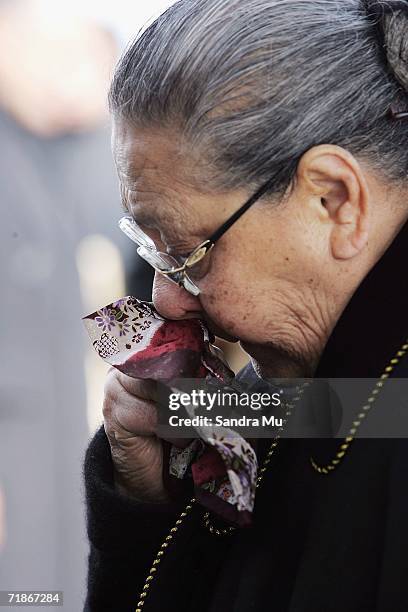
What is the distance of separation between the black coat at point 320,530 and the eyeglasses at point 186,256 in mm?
196

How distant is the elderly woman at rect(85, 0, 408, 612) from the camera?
1.12 metres

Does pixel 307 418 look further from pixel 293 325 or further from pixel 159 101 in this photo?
pixel 159 101

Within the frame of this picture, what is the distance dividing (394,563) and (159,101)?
666 mm

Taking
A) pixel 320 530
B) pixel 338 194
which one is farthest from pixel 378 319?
pixel 320 530

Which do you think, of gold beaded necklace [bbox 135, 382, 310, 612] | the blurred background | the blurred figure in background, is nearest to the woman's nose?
gold beaded necklace [bbox 135, 382, 310, 612]

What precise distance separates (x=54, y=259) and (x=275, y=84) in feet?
5.90

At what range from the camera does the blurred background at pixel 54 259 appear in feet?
8.74

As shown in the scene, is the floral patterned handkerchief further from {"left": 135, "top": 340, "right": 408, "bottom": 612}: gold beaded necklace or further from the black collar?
the black collar

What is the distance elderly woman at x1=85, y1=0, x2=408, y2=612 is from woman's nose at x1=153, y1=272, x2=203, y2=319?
0.16ft

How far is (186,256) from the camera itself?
1.27m

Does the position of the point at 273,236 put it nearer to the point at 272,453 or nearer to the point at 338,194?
the point at 338,194

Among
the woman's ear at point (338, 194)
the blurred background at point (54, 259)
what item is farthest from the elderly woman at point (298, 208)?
the blurred background at point (54, 259)

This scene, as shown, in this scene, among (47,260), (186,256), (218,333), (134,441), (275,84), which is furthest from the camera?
(47,260)

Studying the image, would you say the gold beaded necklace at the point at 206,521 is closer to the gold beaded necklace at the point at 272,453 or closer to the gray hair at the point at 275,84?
the gold beaded necklace at the point at 272,453
